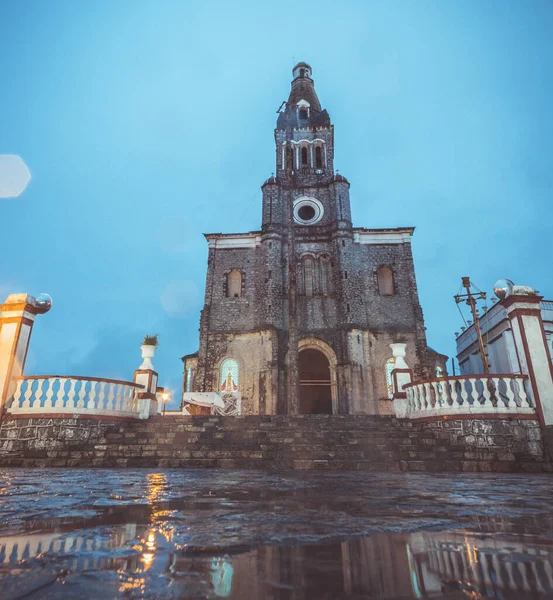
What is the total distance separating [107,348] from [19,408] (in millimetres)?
198733

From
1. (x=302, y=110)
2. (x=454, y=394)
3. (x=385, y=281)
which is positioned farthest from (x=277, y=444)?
(x=302, y=110)

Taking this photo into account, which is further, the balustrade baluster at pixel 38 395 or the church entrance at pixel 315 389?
the church entrance at pixel 315 389

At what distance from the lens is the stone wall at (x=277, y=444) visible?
7.41m

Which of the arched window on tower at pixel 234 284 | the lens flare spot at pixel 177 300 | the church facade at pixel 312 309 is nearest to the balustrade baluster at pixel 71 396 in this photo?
the church facade at pixel 312 309

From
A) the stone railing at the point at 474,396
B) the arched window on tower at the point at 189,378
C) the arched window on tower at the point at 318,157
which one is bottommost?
the stone railing at the point at 474,396

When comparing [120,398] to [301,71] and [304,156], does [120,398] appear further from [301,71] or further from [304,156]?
[301,71]

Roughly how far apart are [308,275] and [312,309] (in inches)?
95.0

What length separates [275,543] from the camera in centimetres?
174

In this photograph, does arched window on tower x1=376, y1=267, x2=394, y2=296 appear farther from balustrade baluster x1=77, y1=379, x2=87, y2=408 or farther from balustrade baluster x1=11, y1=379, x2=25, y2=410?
balustrade baluster x1=11, y1=379, x2=25, y2=410

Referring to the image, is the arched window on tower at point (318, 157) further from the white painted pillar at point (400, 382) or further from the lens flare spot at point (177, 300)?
the lens flare spot at point (177, 300)

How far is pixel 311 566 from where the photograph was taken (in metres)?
1.41

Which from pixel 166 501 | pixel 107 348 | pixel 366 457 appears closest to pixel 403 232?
pixel 366 457

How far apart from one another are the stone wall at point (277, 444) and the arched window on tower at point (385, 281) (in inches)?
514

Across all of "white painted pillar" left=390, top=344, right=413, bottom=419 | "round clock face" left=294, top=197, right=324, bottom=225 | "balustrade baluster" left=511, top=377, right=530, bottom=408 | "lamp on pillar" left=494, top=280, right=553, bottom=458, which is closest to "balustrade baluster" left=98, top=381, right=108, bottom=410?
"white painted pillar" left=390, top=344, right=413, bottom=419
